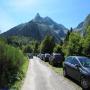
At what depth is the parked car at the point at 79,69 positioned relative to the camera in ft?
43.6

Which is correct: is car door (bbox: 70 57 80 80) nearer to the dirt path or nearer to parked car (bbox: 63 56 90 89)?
parked car (bbox: 63 56 90 89)

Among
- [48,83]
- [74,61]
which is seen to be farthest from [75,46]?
[48,83]

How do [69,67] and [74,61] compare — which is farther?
[69,67]

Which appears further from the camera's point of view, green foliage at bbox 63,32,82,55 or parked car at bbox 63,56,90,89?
green foliage at bbox 63,32,82,55

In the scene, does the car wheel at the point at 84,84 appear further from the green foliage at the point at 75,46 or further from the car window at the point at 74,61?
the green foliage at the point at 75,46

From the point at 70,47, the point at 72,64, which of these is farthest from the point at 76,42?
the point at 72,64

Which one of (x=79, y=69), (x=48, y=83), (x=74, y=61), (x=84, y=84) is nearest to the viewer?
(x=84, y=84)

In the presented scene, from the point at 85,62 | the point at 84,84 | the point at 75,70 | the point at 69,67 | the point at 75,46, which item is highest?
the point at 75,46

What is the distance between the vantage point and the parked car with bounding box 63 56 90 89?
43.6ft

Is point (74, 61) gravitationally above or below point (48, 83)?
above

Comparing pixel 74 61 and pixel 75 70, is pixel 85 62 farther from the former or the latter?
pixel 74 61

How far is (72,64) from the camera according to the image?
16.3 meters

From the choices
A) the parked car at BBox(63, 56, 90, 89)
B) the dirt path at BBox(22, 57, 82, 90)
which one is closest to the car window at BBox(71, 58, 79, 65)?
the parked car at BBox(63, 56, 90, 89)

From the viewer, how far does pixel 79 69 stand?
47.8 ft
